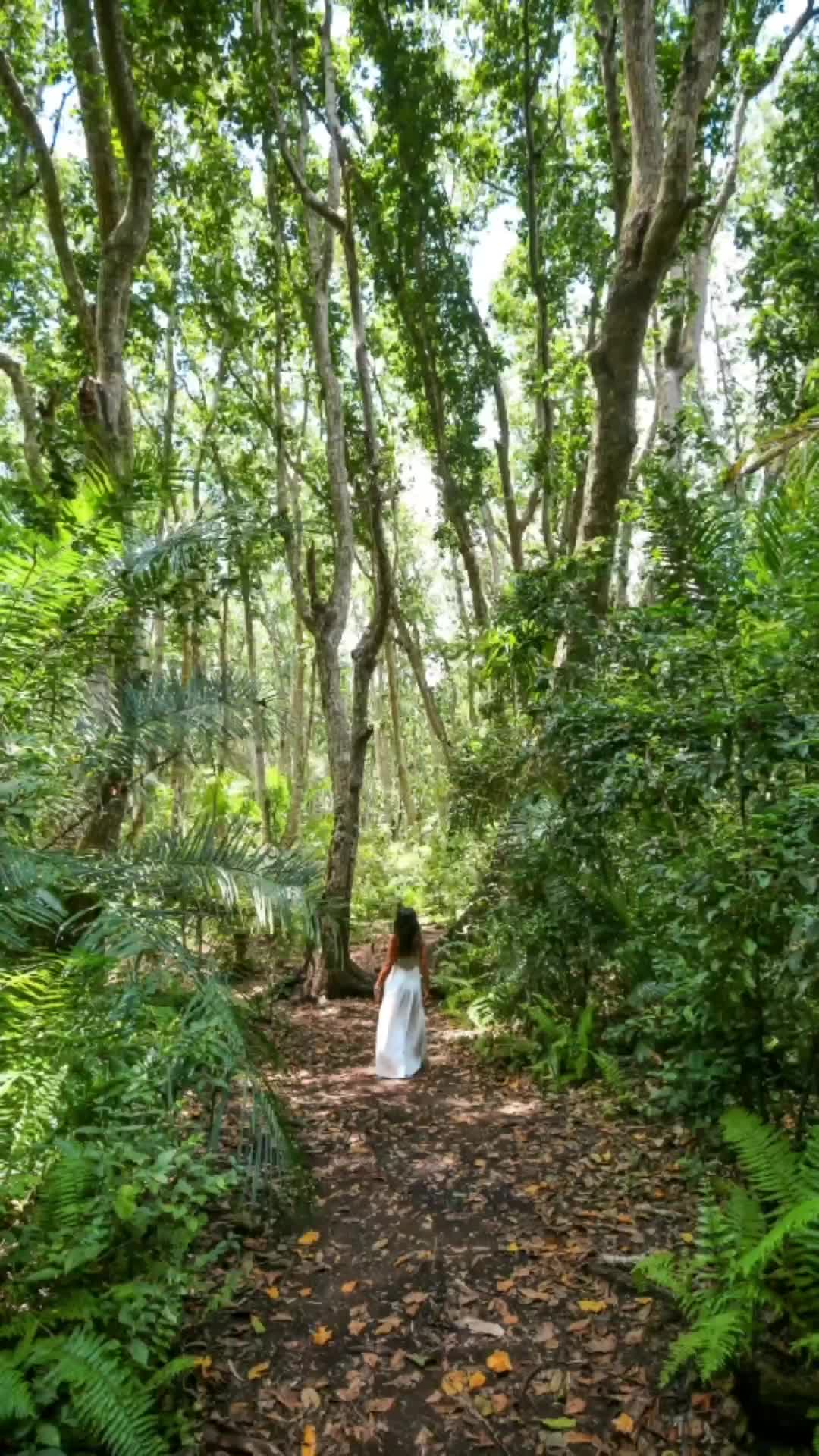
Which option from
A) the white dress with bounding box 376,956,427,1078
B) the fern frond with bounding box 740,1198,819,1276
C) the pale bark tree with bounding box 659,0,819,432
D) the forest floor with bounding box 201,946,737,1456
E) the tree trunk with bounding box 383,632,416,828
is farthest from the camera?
the tree trunk with bounding box 383,632,416,828

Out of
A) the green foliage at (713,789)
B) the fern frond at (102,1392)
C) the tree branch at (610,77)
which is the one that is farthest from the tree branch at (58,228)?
the fern frond at (102,1392)

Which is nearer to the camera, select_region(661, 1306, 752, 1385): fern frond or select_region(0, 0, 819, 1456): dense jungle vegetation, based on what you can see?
select_region(661, 1306, 752, 1385): fern frond

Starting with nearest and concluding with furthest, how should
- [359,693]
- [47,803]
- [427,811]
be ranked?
[47,803], [359,693], [427,811]

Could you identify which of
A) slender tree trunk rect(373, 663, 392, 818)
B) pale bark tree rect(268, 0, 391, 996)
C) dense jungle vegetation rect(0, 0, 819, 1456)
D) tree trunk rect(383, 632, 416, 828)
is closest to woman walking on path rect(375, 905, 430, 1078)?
dense jungle vegetation rect(0, 0, 819, 1456)

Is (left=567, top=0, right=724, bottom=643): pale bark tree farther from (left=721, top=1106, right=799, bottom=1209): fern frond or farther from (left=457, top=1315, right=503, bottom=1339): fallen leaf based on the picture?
(left=457, top=1315, right=503, bottom=1339): fallen leaf

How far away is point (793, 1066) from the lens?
11.6ft

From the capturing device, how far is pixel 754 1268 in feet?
8.44

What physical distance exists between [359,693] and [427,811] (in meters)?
15.6

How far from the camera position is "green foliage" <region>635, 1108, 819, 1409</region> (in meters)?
2.38

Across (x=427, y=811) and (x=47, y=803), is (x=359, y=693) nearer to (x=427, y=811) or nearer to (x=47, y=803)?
(x=47, y=803)

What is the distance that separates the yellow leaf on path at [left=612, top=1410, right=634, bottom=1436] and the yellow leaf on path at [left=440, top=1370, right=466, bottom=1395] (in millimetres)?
571

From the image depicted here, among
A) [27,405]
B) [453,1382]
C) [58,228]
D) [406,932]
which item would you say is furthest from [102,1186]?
[27,405]

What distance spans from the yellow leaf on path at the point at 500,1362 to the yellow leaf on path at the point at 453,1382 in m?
0.11

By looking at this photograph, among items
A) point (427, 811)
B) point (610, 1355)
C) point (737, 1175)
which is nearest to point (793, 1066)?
point (737, 1175)
